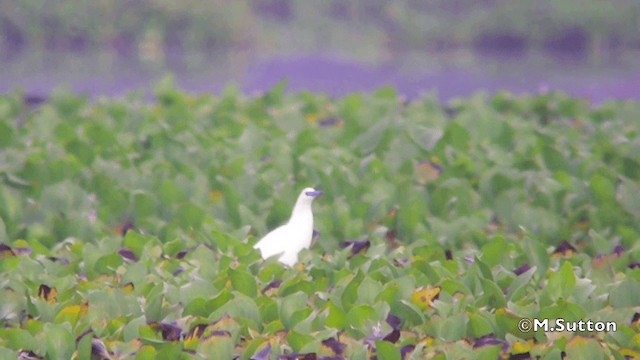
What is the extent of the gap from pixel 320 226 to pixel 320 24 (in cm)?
2262

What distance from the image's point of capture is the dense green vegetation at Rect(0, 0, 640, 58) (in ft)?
73.6

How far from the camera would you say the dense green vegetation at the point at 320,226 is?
2.85 m

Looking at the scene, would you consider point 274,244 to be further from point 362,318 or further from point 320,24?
point 320,24

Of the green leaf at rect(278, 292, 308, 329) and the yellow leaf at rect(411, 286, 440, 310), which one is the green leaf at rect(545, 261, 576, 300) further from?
the green leaf at rect(278, 292, 308, 329)

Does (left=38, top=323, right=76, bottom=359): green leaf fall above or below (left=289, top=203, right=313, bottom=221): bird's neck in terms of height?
above

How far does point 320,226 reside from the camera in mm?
4133

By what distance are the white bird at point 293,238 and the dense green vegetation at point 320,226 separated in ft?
0.29

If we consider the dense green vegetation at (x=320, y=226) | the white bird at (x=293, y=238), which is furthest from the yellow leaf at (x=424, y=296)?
the white bird at (x=293, y=238)

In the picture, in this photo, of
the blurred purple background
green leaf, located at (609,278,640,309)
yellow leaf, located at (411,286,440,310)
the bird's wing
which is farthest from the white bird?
the blurred purple background

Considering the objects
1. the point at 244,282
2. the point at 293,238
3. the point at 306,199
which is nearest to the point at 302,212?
the point at 306,199

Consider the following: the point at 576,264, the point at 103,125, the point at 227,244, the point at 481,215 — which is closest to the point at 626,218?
the point at 481,215

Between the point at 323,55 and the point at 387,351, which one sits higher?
the point at 387,351

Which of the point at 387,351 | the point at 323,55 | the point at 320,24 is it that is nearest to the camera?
the point at 387,351

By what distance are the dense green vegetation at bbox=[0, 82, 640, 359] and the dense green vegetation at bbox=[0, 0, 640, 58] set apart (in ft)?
51.0
